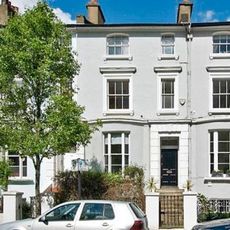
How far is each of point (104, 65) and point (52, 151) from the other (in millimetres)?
8830

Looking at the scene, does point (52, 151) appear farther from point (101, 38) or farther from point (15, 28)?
point (101, 38)

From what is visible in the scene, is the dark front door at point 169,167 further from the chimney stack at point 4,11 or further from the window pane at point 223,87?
the chimney stack at point 4,11

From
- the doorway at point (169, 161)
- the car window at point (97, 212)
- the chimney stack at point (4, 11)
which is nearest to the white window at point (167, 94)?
the doorway at point (169, 161)

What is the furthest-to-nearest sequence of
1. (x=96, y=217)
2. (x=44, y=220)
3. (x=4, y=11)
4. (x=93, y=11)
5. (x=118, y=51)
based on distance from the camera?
(x=93, y=11), (x=4, y=11), (x=118, y=51), (x=44, y=220), (x=96, y=217)

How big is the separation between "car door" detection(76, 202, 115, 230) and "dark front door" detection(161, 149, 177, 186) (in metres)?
14.0

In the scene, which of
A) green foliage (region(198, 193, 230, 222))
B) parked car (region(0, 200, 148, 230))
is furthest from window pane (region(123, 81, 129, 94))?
parked car (region(0, 200, 148, 230))

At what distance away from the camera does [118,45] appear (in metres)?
30.5

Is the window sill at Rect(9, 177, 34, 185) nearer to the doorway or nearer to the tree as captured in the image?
the tree

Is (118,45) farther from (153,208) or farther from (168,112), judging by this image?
(153,208)

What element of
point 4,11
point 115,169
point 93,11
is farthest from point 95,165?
point 4,11

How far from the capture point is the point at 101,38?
1206 inches

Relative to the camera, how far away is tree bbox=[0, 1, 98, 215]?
22641 mm

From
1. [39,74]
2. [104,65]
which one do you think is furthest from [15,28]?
[104,65]

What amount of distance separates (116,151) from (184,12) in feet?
28.9
